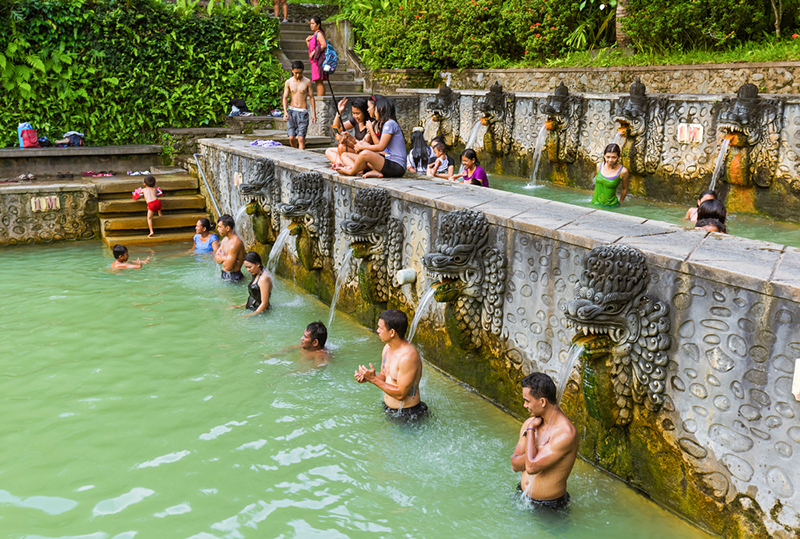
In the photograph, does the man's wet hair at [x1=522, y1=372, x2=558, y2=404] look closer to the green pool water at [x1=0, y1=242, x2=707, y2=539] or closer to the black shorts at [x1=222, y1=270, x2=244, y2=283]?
the green pool water at [x1=0, y1=242, x2=707, y2=539]

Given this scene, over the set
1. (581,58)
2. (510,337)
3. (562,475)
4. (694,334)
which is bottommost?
(562,475)

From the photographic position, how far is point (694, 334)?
394 centimetres

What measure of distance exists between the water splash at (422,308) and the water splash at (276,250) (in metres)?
3.26

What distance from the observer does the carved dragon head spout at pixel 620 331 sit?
13.6 ft

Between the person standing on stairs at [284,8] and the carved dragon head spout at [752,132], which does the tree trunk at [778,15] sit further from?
the person standing on stairs at [284,8]

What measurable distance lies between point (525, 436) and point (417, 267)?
110 inches

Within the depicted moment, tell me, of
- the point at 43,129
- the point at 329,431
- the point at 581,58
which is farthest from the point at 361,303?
the point at 43,129

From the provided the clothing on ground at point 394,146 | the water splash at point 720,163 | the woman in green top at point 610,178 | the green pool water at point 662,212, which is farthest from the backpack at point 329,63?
the water splash at point 720,163

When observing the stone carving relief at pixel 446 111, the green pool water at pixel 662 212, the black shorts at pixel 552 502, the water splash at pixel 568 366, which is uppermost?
the stone carving relief at pixel 446 111

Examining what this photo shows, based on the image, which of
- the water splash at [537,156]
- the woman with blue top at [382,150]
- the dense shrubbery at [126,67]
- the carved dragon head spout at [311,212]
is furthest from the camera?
the dense shrubbery at [126,67]

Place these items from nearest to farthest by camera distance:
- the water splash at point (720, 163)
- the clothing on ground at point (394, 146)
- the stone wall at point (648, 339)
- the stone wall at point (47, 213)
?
the stone wall at point (648, 339) < the clothing on ground at point (394, 146) < the water splash at point (720, 163) < the stone wall at point (47, 213)

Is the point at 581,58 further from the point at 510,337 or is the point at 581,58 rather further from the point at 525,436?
the point at 525,436

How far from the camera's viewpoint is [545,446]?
13.5ft

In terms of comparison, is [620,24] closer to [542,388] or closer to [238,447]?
[542,388]
